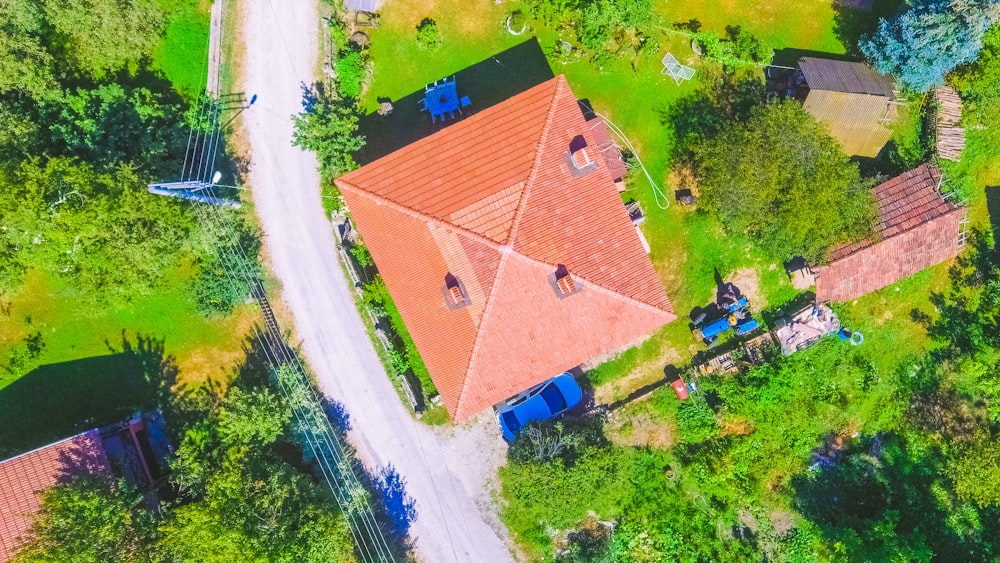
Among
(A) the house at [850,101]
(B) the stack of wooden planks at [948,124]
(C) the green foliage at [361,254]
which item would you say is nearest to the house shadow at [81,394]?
(C) the green foliage at [361,254]

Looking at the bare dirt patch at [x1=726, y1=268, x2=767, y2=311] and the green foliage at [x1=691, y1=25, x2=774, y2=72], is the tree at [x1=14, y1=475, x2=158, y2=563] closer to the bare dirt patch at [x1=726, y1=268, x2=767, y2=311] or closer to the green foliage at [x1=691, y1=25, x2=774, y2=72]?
the bare dirt patch at [x1=726, y1=268, x2=767, y2=311]

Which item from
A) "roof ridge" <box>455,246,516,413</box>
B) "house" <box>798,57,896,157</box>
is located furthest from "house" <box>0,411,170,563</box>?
"house" <box>798,57,896,157</box>

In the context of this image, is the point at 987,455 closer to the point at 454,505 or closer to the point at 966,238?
the point at 966,238

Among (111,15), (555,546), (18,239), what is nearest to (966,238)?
(555,546)

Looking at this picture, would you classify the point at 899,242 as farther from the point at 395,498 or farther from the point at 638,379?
the point at 395,498

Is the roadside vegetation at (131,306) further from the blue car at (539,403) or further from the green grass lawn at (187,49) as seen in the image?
the blue car at (539,403)

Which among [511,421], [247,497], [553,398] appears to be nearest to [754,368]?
[553,398]
